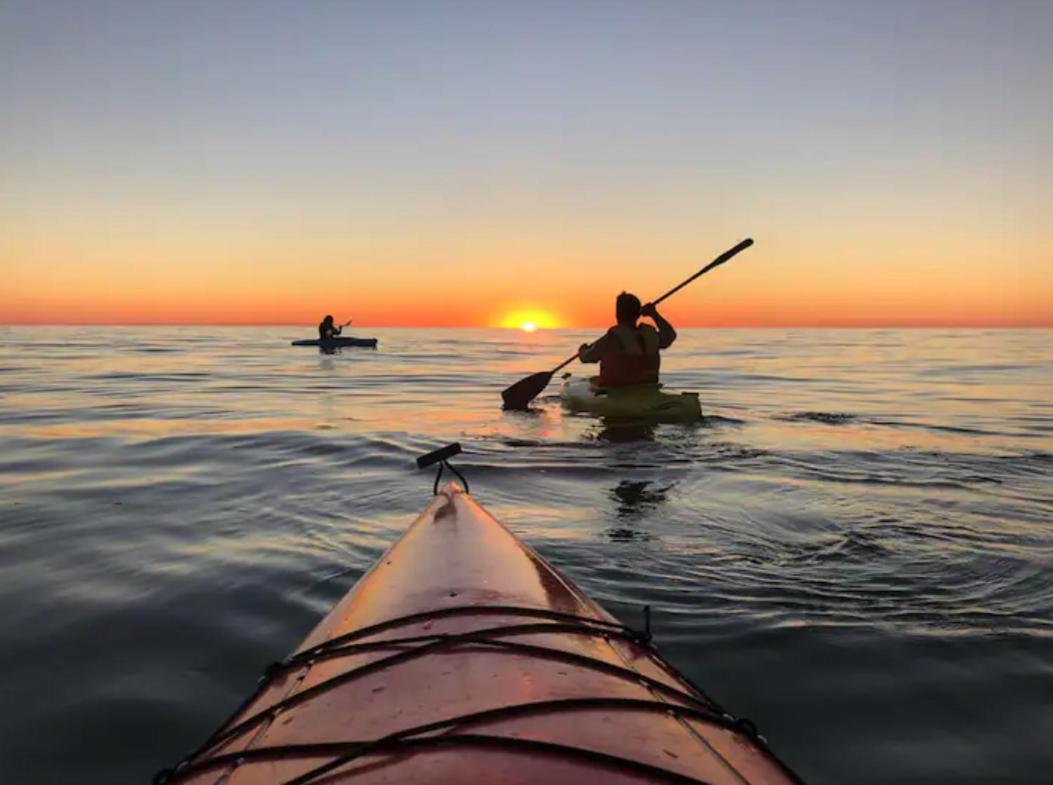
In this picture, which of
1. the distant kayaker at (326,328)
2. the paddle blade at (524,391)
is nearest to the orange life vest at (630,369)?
the paddle blade at (524,391)

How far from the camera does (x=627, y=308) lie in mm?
13242

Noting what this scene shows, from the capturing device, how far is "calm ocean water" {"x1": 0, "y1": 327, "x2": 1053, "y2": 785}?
3488mm

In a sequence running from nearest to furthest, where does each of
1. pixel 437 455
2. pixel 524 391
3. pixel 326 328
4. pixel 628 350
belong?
pixel 437 455, pixel 628 350, pixel 524 391, pixel 326 328

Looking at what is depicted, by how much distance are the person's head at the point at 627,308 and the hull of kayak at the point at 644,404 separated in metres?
1.29

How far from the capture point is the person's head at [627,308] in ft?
43.4

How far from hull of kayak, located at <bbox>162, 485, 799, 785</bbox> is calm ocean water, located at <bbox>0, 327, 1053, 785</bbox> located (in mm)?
1196

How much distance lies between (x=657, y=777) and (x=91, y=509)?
7407mm

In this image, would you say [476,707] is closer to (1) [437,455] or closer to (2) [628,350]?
(1) [437,455]

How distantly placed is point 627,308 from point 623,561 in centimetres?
802

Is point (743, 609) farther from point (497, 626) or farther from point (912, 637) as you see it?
point (497, 626)

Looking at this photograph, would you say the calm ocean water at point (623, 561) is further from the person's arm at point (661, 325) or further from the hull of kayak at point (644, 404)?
the person's arm at point (661, 325)

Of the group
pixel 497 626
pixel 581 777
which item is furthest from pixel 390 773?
pixel 497 626

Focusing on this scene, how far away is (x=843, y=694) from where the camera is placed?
3.71m

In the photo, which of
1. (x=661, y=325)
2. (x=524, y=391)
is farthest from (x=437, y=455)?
(x=524, y=391)
